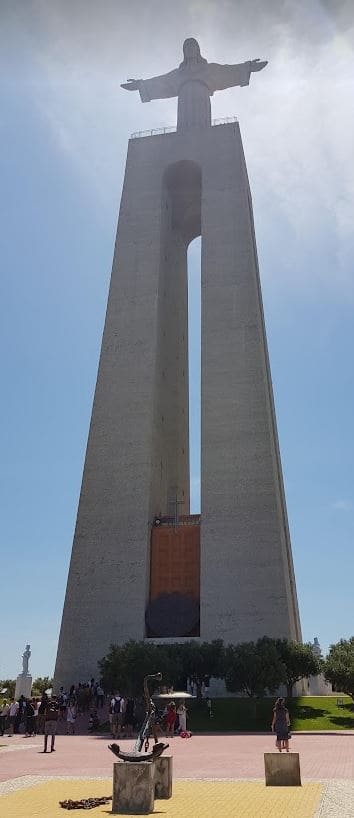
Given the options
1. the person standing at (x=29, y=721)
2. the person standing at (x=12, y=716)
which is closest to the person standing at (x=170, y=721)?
the person standing at (x=29, y=721)

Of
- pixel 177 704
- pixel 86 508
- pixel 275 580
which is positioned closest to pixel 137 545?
pixel 86 508

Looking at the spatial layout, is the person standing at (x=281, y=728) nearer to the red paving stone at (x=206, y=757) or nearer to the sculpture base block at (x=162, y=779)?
the red paving stone at (x=206, y=757)

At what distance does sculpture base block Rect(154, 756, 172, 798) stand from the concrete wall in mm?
25685

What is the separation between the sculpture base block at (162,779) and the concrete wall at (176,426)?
1011 inches

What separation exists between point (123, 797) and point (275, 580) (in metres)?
27.8

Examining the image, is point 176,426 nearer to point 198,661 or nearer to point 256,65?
point 198,661

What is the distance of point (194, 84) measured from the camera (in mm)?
58188

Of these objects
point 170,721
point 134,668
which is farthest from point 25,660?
point 170,721

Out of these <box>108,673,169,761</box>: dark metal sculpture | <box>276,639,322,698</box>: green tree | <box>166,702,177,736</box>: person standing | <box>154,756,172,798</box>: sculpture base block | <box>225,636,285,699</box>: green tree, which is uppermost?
<box>276,639,322,698</box>: green tree

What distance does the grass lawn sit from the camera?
2577 centimetres

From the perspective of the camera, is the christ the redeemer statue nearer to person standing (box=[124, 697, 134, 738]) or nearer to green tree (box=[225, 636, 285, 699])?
green tree (box=[225, 636, 285, 699])

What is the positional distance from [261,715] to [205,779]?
52.9 ft

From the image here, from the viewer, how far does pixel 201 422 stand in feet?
137

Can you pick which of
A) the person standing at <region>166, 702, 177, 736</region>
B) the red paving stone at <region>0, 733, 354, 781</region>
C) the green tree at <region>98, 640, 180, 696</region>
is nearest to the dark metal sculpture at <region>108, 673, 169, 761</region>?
the red paving stone at <region>0, 733, 354, 781</region>
